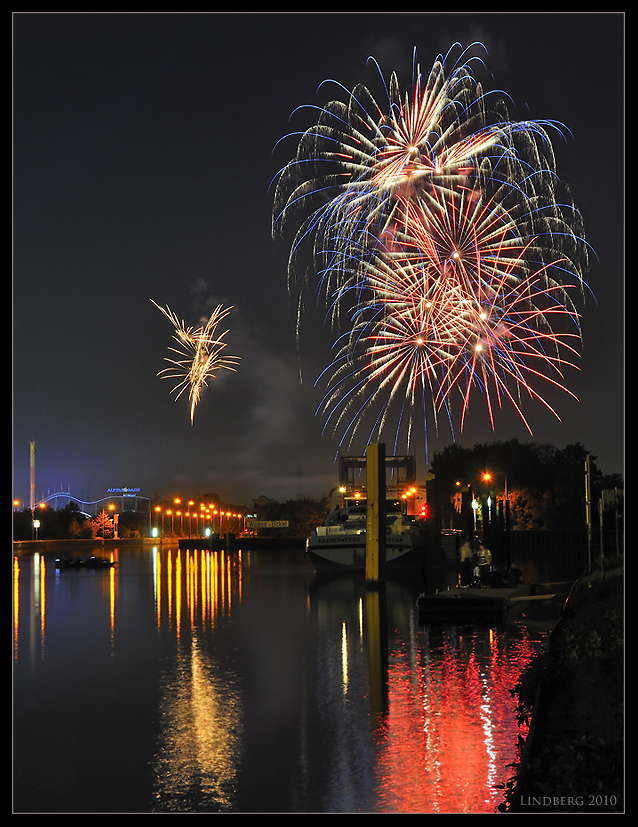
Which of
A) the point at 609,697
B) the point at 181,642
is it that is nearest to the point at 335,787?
the point at 609,697

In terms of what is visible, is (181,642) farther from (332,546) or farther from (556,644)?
(332,546)

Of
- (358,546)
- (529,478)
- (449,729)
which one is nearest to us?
(449,729)

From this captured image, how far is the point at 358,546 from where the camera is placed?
58125 millimetres

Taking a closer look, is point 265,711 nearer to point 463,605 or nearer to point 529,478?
point 463,605

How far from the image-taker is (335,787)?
12125 mm

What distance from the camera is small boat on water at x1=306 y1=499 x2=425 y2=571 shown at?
56.2 m

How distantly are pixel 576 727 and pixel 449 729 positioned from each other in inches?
161

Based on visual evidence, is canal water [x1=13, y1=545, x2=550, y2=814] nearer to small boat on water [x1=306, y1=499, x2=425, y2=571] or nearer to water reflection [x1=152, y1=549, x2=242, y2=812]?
water reflection [x1=152, y1=549, x2=242, y2=812]

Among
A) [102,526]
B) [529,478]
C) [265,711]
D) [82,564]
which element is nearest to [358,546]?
[82,564]

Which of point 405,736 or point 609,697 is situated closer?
point 609,697

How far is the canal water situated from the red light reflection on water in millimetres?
39

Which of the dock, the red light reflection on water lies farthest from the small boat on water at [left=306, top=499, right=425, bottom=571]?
the red light reflection on water

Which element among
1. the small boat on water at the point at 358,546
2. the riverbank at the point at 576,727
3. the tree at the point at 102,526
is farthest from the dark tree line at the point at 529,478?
the riverbank at the point at 576,727
